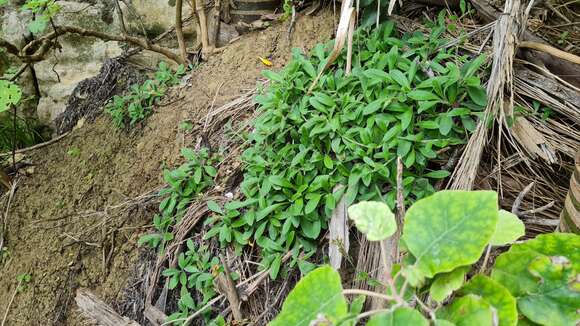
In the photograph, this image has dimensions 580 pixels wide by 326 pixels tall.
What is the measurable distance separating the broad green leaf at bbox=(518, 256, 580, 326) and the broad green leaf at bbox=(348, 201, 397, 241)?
0.25m

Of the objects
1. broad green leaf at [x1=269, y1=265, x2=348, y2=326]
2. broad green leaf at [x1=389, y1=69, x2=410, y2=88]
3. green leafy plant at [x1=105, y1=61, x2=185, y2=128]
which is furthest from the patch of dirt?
broad green leaf at [x1=269, y1=265, x2=348, y2=326]

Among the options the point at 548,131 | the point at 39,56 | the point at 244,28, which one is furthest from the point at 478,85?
the point at 39,56

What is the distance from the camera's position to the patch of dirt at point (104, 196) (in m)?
2.86

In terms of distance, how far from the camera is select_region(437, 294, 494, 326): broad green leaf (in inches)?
30.5

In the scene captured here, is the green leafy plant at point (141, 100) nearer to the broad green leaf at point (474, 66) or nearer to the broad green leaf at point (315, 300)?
the broad green leaf at point (474, 66)

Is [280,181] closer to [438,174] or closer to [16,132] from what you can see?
[438,174]

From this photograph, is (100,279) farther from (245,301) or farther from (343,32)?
(343,32)

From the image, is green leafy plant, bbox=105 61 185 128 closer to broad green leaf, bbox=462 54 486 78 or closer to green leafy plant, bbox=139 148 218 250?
green leafy plant, bbox=139 148 218 250

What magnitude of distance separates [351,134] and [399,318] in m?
1.48

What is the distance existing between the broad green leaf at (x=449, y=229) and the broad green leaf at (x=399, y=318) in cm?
8

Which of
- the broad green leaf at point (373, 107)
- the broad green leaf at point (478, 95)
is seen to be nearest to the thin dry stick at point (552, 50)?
the broad green leaf at point (478, 95)

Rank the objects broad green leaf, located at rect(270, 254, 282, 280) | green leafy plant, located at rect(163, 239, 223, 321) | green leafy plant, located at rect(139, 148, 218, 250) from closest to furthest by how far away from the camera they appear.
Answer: broad green leaf, located at rect(270, 254, 282, 280) → green leafy plant, located at rect(163, 239, 223, 321) → green leafy plant, located at rect(139, 148, 218, 250)

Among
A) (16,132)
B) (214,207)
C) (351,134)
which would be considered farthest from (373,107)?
(16,132)

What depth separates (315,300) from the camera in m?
0.89
